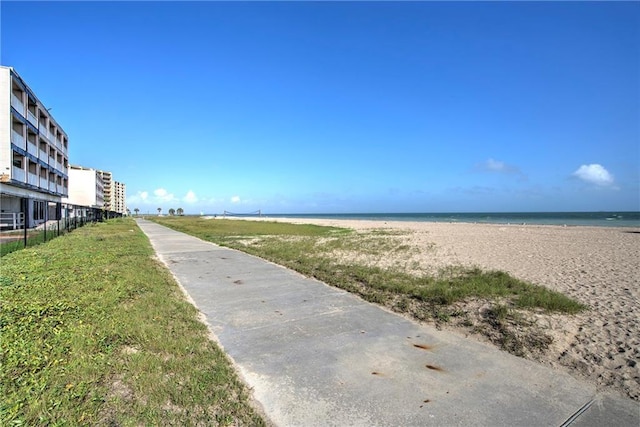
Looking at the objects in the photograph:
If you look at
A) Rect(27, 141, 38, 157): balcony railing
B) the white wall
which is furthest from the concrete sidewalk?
Rect(27, 141, 38, 157): balcony railing

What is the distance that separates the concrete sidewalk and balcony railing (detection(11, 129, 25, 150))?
31.4m

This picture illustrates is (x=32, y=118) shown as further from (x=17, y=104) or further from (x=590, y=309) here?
(x=590, y=309)

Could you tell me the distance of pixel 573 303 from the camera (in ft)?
19.9

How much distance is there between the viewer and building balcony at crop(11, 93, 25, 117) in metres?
27.0

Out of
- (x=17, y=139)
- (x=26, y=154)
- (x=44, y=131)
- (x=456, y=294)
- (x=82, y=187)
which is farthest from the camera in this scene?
(x=82, y=187)

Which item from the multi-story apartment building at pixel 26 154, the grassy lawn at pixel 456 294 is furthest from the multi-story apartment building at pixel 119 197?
the grassy lawn at pixel 456 294

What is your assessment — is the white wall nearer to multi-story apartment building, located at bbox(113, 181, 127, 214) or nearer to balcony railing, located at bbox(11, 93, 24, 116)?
balcony railing, located at bbox(11, 93, 24, 116)

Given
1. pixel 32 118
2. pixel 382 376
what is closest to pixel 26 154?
→ pixel 32 118

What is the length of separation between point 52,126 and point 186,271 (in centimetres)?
4255

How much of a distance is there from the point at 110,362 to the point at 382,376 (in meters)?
2.85

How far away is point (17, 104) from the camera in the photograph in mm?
28031

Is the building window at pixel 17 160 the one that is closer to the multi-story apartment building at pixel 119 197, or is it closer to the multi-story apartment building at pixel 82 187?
the multi-story apartment building at pixel 82 187

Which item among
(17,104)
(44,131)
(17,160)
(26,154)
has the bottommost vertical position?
(17,160)

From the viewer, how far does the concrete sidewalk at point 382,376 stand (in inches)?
114
